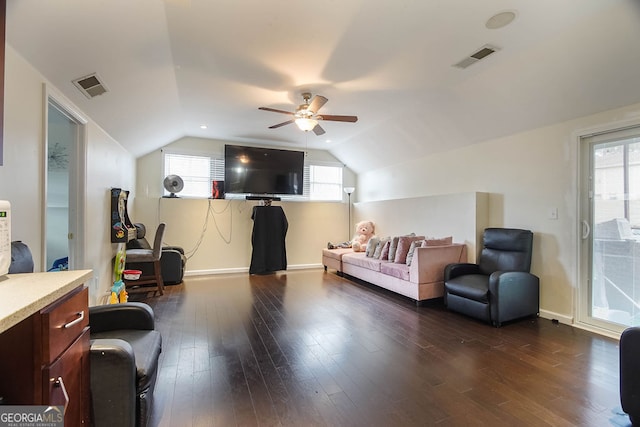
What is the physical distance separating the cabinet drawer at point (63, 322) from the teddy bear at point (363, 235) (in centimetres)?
498

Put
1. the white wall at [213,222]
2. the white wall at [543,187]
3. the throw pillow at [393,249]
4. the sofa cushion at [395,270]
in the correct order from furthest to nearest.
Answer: the white wall at [213,222]
the throw pillow at [393,249]
the sofa cushion at [395,270]
the white wall at [543,187]

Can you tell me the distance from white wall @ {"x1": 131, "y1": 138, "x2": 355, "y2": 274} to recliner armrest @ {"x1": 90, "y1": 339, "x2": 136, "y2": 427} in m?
4.66

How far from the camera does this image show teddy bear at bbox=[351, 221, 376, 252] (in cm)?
588

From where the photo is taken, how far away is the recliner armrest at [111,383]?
1.25 meters

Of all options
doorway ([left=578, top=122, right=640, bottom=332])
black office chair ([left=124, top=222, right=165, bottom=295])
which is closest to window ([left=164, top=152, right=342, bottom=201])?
black office chair ([left=124, top=222, right=165, bottom=295])

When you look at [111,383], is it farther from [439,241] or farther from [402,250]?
[439,241]

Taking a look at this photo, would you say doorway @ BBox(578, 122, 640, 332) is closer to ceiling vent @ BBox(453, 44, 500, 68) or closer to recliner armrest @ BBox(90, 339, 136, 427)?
ceiling vent @ BBox(453, 44, 500, 68)

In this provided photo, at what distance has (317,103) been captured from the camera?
3359mm

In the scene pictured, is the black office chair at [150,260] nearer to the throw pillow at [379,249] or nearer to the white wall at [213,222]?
the white wall at [213,222]

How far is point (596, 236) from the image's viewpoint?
3088 millimetres

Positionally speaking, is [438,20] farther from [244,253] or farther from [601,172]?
[244,253]

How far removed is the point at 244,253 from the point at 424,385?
184 inches

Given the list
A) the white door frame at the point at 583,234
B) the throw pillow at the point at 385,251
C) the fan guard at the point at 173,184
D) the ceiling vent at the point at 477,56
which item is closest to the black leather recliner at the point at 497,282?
the white door frame at the point at 583,234

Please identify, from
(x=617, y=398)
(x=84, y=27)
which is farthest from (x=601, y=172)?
(x=84, y=27)
